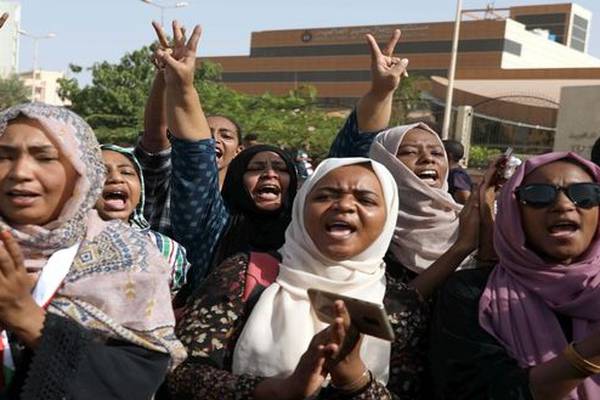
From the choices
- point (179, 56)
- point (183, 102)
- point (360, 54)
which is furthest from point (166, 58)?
point (360, 54)

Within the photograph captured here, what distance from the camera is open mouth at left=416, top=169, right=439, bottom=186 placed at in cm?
332

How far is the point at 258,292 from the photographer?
2.49 metres

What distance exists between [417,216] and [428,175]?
0.25 meters

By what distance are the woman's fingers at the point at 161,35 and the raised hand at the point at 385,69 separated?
3.07ft

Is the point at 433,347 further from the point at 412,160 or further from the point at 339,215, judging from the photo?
the point at 412,160

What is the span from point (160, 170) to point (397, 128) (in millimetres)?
1151

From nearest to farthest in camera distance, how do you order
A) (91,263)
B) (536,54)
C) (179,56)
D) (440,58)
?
(91,263) → (179,56) → (440,58) → (536,54)

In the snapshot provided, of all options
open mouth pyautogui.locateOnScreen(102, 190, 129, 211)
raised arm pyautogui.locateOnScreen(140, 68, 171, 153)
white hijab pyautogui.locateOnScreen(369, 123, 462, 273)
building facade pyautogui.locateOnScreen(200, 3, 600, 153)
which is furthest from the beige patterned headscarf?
building facade pyautogui.locateOnScreen(200, 3, 600, 153)

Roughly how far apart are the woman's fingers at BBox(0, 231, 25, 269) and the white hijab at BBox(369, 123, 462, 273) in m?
1.67

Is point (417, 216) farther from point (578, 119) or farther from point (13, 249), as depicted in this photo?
point (578, 119)

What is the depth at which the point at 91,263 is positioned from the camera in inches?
78.6

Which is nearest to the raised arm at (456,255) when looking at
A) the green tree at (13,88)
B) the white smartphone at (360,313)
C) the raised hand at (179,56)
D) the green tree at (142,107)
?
the white smartphone at (360,313)

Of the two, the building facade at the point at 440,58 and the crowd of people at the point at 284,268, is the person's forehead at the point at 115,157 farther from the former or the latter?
the building facade at the point at 440,58

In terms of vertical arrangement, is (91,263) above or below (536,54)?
below
